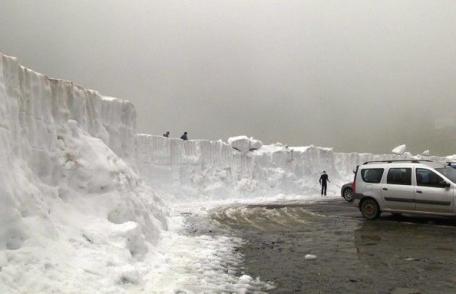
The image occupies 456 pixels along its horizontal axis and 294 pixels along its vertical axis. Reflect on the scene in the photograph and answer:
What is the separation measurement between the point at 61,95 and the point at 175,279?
4.98 m

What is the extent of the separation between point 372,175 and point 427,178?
186 cm

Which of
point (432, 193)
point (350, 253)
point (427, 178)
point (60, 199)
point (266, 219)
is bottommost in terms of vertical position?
point (350, 253)

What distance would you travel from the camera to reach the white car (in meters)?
12.0

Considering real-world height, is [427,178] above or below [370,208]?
above

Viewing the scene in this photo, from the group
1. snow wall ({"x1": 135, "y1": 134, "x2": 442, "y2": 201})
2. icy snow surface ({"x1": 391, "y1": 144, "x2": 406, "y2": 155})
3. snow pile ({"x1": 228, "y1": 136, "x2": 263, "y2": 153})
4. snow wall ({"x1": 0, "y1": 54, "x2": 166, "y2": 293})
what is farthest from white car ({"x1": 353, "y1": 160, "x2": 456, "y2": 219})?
icy snow surface ({"x1": 391, "y1": 144, "x2": 406, "y2": 155})

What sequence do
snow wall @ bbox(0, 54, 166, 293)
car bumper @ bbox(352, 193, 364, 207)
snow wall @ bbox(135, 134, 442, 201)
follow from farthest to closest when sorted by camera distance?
snow wall @ bbox(135, 134, 442, 201)
car bumper @ bbox(352, 193, 364, 207)
snow wall @ bbox(0, 54, 166, 293)

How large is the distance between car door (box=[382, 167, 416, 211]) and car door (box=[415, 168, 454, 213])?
211 millimetres

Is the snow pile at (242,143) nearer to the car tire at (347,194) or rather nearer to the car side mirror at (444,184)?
the car tire at (347,194)

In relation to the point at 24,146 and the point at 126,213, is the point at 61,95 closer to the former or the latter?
the point at 24,146

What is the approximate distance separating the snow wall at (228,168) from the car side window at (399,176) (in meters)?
10.8

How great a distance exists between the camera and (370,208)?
543 inches

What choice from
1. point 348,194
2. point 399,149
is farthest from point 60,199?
point 399,149

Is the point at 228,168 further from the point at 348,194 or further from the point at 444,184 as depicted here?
the point at 444,184

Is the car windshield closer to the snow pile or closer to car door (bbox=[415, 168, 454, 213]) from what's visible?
car door (bbox=[415, 168, 454, 213])
